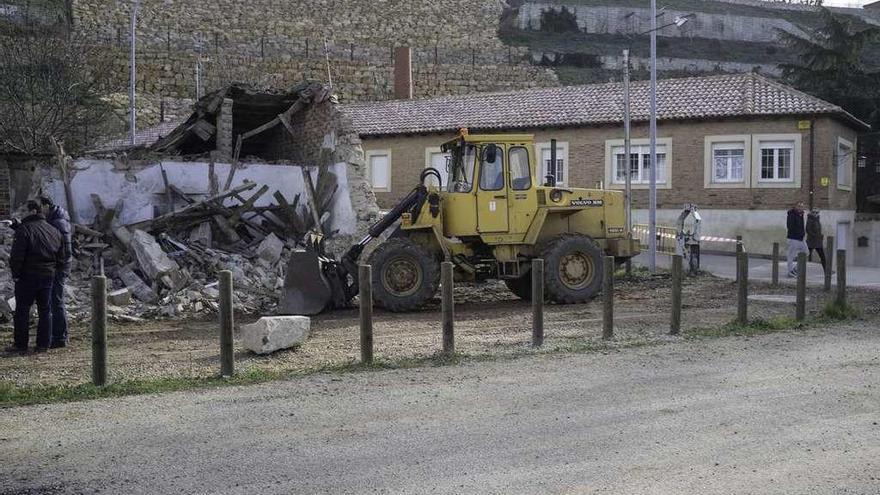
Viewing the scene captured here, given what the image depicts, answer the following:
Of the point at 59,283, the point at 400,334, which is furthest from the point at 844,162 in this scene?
the point at 59,283

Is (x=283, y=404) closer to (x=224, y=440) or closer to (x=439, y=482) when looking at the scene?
(x=224, y=440)

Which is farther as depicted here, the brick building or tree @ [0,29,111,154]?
the brick building

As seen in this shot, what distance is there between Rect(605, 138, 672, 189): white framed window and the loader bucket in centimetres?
1915

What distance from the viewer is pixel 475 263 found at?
1477cm

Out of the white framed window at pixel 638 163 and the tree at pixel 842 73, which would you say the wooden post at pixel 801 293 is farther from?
the tree at pixel 842 73

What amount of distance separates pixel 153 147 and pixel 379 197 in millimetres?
15808

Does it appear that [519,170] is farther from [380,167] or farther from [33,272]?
[380,167]

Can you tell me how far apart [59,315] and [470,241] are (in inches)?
256

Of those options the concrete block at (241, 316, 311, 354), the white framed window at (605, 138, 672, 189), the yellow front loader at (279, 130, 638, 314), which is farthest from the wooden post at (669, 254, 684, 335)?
the white framed window at (605, 138, 672, 189)

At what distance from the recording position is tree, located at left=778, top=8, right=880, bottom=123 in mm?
36047

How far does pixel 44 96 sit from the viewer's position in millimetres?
24562

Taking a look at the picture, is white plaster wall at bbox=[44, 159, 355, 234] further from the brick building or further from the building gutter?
the building gutter

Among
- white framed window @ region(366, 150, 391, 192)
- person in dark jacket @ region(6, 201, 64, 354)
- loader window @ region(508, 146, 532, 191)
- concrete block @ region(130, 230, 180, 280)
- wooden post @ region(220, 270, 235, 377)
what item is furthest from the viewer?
white framed window @ region(366, 150, 391, 192)

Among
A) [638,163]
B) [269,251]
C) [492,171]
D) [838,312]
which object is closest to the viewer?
[838,312]
